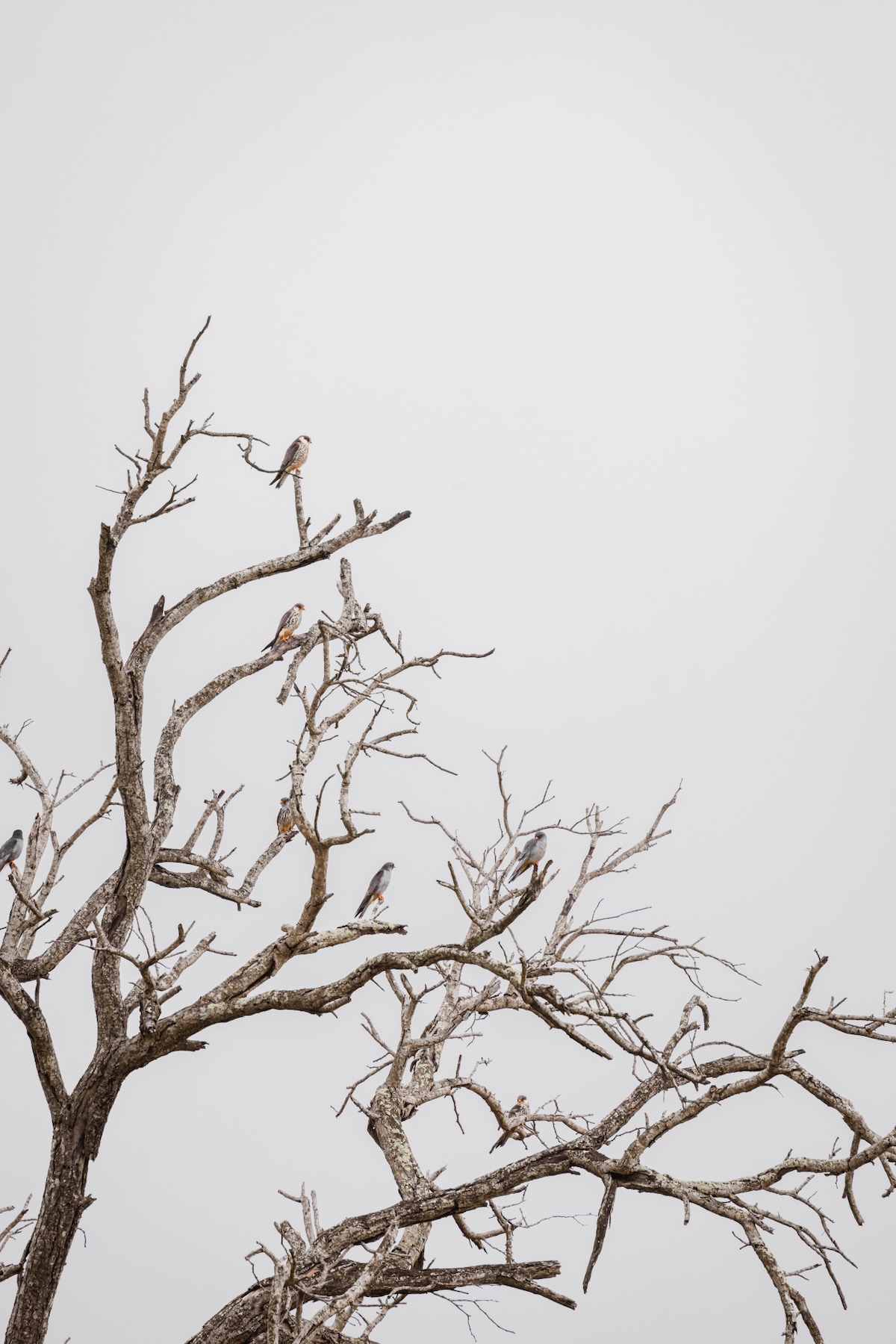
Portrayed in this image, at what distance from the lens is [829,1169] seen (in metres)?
5.08

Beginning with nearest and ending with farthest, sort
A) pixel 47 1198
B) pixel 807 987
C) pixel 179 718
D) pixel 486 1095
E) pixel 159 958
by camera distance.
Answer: pixel 807 987 → pixel 159 958 → pixel 47 1198 → pixel 179 718 → pixel 486 1095

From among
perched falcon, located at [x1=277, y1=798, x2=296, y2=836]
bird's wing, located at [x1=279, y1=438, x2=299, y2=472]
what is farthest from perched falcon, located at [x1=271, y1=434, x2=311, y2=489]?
perched falcon, located at [x1=277, y1=798, x2=296, y2=836]

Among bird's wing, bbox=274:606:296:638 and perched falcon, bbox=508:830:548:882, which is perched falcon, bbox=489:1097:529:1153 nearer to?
perched falcon, bbox=508:830:548:882

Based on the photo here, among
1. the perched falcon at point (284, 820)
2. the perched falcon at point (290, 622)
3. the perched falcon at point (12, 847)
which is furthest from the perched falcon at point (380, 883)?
the perched falcon at point (12, 847)

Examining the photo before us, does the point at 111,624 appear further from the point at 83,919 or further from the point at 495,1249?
the point at 495,1249

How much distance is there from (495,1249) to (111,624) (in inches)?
145

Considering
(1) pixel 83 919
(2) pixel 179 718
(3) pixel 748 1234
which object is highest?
(2) pixel 179 718

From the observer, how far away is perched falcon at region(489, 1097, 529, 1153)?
7090mm

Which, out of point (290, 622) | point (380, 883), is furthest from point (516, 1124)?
point (290, 622)

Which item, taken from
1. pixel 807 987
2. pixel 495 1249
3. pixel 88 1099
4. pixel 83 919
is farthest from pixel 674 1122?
pixel 83 919

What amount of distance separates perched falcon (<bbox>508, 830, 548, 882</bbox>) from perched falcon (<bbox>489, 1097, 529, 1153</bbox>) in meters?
1.72

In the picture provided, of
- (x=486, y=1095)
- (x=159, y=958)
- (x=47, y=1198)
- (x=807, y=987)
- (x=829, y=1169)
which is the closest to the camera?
(x=807, y=987)

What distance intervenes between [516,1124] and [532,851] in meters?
3.11

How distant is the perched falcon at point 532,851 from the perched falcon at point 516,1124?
5.65 ft
